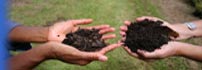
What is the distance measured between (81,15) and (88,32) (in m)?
2.36

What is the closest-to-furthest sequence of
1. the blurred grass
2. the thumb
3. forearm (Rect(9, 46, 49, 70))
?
the thumb
forearm (Rect(9, 46, 49, 70))
the blurred grass

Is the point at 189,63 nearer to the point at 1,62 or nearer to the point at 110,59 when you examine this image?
the point at 110,59

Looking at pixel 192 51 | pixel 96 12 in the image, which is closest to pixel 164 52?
pixel 192 51

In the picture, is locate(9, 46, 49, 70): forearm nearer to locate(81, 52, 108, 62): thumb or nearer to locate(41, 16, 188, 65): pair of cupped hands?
locate(41, 16, 188, 65): pair of cupped hands

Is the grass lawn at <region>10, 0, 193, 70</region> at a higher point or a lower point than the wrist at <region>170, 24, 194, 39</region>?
lower

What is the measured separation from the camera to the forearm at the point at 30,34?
302 cm

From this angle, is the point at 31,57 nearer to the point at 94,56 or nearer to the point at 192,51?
the point at 94,56

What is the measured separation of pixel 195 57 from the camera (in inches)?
122

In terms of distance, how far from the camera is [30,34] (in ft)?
10.2

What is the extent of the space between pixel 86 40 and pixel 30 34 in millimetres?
539

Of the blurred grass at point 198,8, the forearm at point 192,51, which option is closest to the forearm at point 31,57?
the forearm at point 192,51

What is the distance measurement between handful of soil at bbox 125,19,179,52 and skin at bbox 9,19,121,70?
1.06ft

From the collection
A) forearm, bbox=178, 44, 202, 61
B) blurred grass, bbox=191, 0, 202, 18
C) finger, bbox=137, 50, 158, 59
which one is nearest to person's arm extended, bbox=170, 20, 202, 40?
forearm, bbox=178, 44, 202, 61

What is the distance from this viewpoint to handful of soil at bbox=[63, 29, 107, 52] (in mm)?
3061
